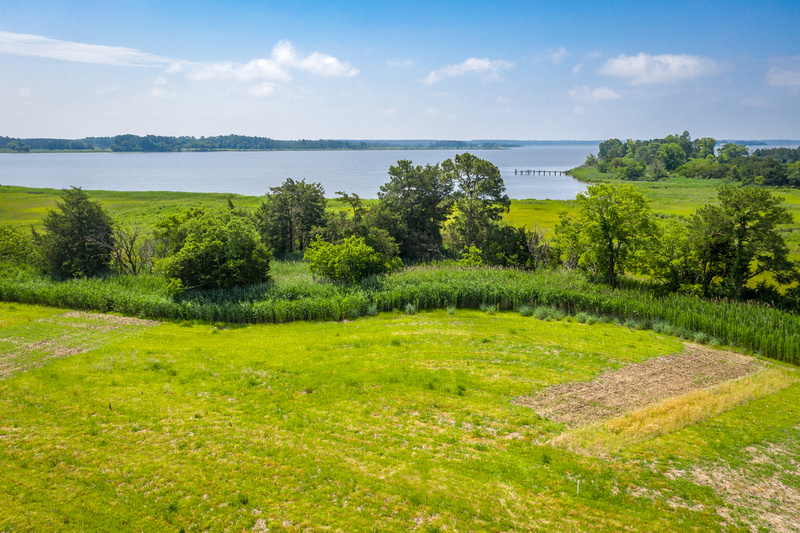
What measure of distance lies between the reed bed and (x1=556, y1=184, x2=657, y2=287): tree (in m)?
2.96

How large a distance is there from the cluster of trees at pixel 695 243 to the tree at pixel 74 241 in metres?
35.1

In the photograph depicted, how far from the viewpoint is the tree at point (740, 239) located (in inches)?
1027

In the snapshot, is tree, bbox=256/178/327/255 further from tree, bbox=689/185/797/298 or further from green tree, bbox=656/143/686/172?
green tree, bbox=656/143/686/172

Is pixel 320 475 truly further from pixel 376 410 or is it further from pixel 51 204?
pixel 51 204

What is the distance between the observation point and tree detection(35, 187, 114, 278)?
29.2 m

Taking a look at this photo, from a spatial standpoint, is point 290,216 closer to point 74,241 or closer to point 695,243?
point 74,241

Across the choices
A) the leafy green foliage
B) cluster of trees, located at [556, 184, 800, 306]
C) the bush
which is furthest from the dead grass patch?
the leafy green foliage

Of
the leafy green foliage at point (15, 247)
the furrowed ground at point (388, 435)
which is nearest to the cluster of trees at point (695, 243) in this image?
the furrowed ground at point (388, 435)

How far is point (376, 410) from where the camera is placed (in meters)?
13.9

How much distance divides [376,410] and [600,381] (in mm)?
8800

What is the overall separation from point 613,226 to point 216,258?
88.7 ft

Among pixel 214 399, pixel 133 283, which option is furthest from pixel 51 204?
pixel 214 399

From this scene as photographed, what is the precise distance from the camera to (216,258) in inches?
1021

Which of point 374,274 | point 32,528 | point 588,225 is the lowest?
point 32,528
